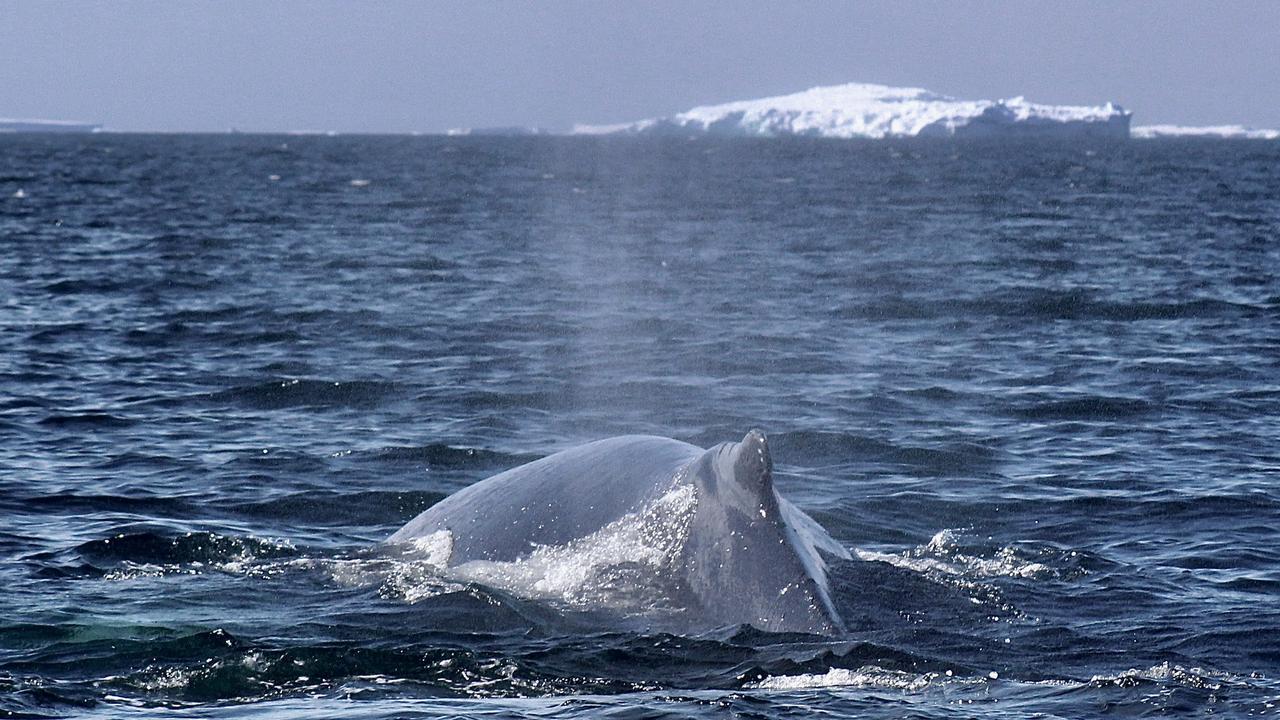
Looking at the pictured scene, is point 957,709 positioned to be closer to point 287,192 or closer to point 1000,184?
point 287,192

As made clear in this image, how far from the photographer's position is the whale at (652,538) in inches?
292

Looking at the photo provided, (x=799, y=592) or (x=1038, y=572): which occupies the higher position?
(x=799, y=592)

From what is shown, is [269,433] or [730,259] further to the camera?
[730,259]

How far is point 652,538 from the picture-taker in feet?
26.0

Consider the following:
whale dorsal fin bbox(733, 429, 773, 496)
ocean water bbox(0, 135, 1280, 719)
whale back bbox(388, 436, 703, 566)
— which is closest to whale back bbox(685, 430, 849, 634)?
whale dorsal fin bbox(733, 429, 773, 496)

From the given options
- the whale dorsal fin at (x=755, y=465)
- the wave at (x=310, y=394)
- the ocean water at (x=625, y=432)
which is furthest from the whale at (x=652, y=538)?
the wave at (x=310, y=394)

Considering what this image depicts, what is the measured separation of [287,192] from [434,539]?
60297 mm

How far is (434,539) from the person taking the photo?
31.0 feet

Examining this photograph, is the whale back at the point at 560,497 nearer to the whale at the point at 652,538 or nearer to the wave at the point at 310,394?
the whale at the point at 652,538

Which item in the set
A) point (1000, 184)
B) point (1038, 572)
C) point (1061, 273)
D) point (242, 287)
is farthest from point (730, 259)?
point (1000, 184)

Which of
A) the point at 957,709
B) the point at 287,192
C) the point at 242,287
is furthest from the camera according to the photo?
the point at 287,192

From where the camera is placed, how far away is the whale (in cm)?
743

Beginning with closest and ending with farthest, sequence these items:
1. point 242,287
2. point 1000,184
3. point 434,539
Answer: point 434,539 → point 242,287 → point 1000,184

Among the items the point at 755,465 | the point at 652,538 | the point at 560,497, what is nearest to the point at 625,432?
the point at 560,497
